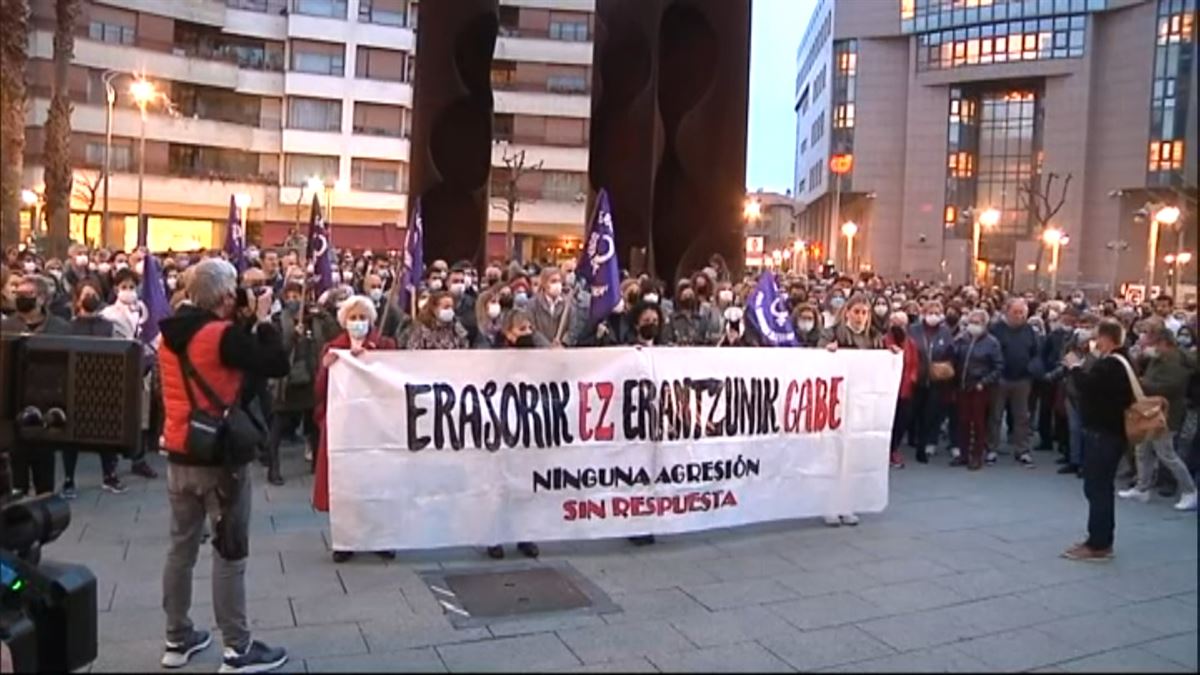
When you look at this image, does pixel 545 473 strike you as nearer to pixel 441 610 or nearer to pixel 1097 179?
pixel 441 610

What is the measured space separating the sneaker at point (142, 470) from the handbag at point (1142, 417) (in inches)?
332

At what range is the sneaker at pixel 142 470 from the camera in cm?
1050

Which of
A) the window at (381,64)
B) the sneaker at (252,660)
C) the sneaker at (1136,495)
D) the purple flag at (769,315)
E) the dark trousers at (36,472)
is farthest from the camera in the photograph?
the window at (381,64)

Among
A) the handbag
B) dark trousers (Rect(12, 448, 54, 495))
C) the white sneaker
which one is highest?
the handbag

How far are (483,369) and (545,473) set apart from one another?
89 cm

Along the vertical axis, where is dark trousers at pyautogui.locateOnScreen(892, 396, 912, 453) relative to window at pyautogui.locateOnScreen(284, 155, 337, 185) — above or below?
below

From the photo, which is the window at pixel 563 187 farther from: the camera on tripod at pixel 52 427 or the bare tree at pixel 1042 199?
the camera on tripod at pixel 52 427

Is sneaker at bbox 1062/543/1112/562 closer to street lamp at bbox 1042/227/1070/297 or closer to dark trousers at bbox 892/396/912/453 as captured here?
dark trousers at bbox 892/396/912/453

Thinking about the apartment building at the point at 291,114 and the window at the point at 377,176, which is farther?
the window at the point at 377,176

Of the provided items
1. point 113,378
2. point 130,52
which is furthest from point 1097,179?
point 113,378

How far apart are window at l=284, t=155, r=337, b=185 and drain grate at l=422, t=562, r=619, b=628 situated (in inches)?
2240

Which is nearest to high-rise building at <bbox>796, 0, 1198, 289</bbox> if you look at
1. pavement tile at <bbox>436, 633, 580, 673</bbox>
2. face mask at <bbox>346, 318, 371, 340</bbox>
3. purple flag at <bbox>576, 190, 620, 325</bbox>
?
purple flag at <bbox>576, 190, 620, 325</bbox>

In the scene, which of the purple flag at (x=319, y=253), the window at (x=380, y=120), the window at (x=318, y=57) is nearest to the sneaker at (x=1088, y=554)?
the purple flag at (x=319, y=253)

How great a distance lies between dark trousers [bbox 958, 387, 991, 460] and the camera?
12.7 m
